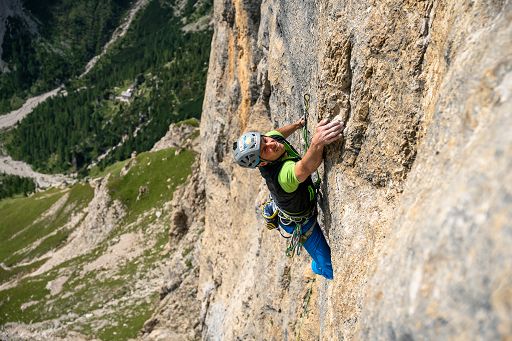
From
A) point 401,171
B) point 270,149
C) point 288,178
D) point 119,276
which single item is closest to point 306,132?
point 270,149

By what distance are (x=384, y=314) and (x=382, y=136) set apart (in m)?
3.90

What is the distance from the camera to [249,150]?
949 cm

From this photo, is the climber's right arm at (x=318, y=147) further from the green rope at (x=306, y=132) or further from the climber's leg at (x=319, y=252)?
the climber's leg at (x=319, y=252)

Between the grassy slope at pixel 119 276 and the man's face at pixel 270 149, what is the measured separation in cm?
3666

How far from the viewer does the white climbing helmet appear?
951cm

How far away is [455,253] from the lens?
156 inches

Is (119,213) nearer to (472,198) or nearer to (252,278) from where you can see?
(252,278)

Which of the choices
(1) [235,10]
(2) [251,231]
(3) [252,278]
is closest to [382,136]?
(3) [252,278]

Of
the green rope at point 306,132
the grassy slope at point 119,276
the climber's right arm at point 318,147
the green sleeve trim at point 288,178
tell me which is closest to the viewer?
the climber's right arm at point 318,147

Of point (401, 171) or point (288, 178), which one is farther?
point (288, 178)

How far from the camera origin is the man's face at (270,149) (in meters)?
9.69

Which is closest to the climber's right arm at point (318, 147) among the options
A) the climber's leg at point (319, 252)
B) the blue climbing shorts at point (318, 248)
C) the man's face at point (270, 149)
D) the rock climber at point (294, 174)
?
the rock climber at point (294, 174)

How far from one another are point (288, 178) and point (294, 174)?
222 mm

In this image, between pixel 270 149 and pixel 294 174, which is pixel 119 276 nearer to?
pixel 270 149
